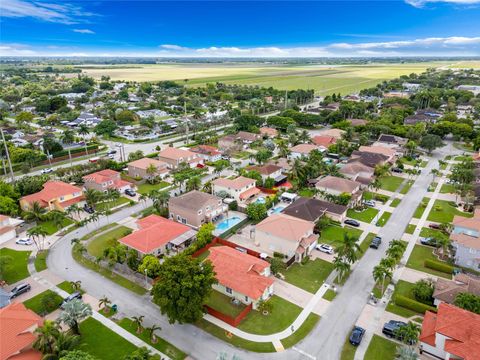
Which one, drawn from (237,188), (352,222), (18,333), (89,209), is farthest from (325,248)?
(89,209)

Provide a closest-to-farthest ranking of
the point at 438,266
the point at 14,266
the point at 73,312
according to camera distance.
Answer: the point at 73,312, the point at 438,266, the point at 14,266

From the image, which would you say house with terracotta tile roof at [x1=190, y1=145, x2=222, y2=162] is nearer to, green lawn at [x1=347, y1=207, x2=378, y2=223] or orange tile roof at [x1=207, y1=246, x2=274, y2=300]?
green lawn at [x1=347, y1=207, x2=378, y2=223]

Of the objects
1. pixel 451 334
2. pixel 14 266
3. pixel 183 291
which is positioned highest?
pixel 183 291

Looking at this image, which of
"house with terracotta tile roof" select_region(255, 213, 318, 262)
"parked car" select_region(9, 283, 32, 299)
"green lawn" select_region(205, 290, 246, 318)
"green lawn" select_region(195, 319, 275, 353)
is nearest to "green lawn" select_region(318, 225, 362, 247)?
"house with terracotta tile roof" select_region(255, 213, 318, 262)

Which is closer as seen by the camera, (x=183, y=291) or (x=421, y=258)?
(x=183, y=291)

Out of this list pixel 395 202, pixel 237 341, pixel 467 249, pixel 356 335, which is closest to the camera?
pixel 356 335

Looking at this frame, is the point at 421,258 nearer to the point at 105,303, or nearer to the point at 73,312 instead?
the point at 105,303

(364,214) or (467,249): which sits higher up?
(467,249)

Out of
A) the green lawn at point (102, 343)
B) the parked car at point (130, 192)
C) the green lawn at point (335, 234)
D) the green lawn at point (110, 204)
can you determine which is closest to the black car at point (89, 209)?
the green lawn at point (110, 204)
